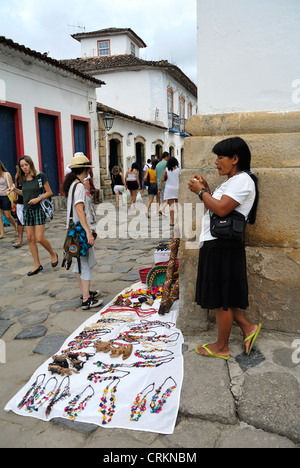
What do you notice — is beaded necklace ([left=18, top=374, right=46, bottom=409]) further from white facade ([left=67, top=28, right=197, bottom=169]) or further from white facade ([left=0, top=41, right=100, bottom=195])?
white facade ([left=67, top=28, right=197, bottom=169])

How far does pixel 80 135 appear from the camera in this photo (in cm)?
1441

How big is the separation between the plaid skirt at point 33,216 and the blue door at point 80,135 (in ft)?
30.9

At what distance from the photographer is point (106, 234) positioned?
7980 millimetres

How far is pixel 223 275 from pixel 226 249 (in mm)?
178

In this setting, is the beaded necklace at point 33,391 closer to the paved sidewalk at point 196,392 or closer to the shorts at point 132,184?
the paved sidewalk at point 196,392

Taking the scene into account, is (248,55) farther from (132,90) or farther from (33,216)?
(132,90)

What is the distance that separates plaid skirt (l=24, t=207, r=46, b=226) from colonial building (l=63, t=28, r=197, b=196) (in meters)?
12.8

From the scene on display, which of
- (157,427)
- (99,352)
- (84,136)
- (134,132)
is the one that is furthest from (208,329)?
(134,132)

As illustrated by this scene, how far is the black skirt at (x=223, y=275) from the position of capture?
248cm

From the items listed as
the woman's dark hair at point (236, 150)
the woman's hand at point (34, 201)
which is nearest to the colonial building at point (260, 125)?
the woman's dark hair at point (236, 150)

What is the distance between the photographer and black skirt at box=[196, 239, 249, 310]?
2480 millimetres

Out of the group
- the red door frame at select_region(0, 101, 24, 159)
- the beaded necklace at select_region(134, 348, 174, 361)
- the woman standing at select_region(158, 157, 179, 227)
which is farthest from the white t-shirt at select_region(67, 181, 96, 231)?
the red door frame at select_region(0, 101, 24, 159)

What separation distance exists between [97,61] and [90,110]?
10183 mm

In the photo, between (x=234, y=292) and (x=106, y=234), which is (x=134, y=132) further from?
(x=234, y=292)
